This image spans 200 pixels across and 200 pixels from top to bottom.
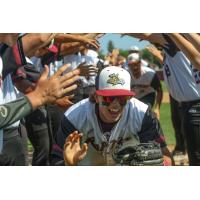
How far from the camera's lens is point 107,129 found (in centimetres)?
471

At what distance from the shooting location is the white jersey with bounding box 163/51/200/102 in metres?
5.39

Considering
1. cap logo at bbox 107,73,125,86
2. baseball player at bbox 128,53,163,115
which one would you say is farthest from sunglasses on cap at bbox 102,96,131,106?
baseball player at bbox 128,53,163,115

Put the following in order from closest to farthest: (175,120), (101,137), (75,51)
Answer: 1. (101,137)
2. (75,51)
3. (175,120)

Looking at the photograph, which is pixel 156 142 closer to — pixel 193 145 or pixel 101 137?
pixel 101 137

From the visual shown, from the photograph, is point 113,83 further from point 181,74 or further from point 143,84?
point 143,84

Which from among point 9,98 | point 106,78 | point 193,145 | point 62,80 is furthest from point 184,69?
point 62,80

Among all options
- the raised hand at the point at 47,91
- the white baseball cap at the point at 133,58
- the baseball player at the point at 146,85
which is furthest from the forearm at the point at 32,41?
the white baseball cap at the point at 133,58

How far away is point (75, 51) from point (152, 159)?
2974 millimetres

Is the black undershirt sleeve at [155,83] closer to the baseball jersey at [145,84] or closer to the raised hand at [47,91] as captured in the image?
the baseball jersey at [145,84]

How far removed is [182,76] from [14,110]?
2.40 meters

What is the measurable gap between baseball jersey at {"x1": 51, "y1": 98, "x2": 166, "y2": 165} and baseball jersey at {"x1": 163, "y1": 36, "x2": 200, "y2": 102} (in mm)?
895

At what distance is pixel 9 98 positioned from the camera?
4.54m

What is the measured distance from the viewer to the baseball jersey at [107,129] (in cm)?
458

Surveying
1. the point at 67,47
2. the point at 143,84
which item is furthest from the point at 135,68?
the point at 67,47
